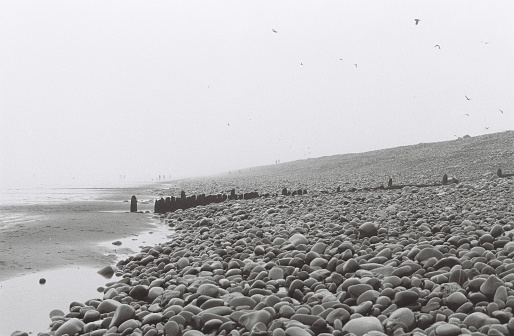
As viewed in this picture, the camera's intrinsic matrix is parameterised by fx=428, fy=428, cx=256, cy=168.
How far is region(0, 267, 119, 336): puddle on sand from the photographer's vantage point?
500cm

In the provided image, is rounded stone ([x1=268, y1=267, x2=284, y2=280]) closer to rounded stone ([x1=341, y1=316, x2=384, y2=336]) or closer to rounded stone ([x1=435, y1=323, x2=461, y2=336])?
rounded stone ([x1=341, y1=316, x2=384, y2=336])

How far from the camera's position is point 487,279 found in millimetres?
4352

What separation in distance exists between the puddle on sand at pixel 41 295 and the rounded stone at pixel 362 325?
10.9ft

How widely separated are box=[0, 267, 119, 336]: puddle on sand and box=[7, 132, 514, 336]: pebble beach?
0.74 feet

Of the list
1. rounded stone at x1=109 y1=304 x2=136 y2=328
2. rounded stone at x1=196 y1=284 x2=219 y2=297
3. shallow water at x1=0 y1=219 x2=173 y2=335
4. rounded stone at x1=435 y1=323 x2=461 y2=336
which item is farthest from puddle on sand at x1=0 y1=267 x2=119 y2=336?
rounded stone at x1=435 y1=323 x2=461 y2=336

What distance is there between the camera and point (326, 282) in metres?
5.34

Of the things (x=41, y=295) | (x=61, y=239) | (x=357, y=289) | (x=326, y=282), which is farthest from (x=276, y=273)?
(x=61, y=239)

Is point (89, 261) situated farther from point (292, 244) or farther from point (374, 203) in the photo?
point (374, 203)

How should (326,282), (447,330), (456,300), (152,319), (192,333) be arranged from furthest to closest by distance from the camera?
(326,282) → (152,319) → (456,300) → (192,333) → (447,330)

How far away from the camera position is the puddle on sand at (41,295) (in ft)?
16.4

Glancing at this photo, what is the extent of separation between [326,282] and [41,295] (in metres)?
3.96

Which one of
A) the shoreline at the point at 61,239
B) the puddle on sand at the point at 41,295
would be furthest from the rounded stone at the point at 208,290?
the shoreline at the point at 61,239

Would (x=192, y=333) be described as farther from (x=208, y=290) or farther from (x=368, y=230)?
(x=368, y=230)

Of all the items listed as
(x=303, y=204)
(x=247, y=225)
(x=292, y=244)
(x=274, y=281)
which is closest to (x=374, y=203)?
(x=303, y=204)
